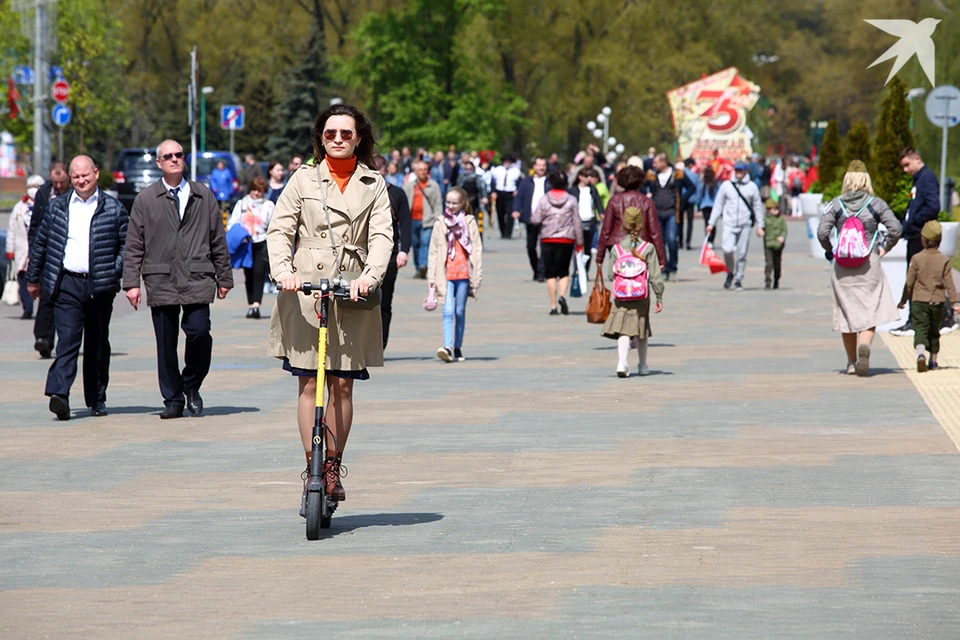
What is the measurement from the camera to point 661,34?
78.6m

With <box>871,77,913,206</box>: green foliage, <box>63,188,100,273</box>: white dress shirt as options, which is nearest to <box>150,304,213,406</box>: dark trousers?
<box>63,188,100,273</box>: white dress shirt

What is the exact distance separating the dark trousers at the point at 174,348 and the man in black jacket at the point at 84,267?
1.38 feet

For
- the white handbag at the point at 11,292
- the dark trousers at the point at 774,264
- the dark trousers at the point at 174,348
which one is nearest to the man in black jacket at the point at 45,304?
the dark trousers at the point at 174,348

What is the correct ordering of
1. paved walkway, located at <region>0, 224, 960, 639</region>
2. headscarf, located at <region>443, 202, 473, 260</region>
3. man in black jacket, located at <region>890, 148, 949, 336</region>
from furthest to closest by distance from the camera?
man in black jacket, located at <region>890, 148, 949, 336</region> → headscarf, located at <region>443, 202, 473, 260</region> → paved walkway, located at <region>0, 224, 960, 639</region>

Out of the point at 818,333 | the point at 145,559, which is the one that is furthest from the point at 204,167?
the point at 145,559

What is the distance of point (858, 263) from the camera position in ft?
47.3

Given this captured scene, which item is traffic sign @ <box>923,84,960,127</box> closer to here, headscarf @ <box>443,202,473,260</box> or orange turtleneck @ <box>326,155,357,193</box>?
headscarf @ <box>443,202,473,260</box>

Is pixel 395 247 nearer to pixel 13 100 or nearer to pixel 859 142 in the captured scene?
pixel 859 142

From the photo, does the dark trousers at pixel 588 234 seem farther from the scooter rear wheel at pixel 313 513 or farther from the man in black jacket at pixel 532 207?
the scooter rear wheel at pixel 313 513

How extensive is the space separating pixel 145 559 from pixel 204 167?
41.6 m

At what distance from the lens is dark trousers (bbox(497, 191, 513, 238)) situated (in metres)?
40.8

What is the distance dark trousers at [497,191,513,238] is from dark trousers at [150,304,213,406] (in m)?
28.9

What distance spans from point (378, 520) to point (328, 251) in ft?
4.01

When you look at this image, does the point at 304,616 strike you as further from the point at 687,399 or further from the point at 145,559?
the point at 687,399
